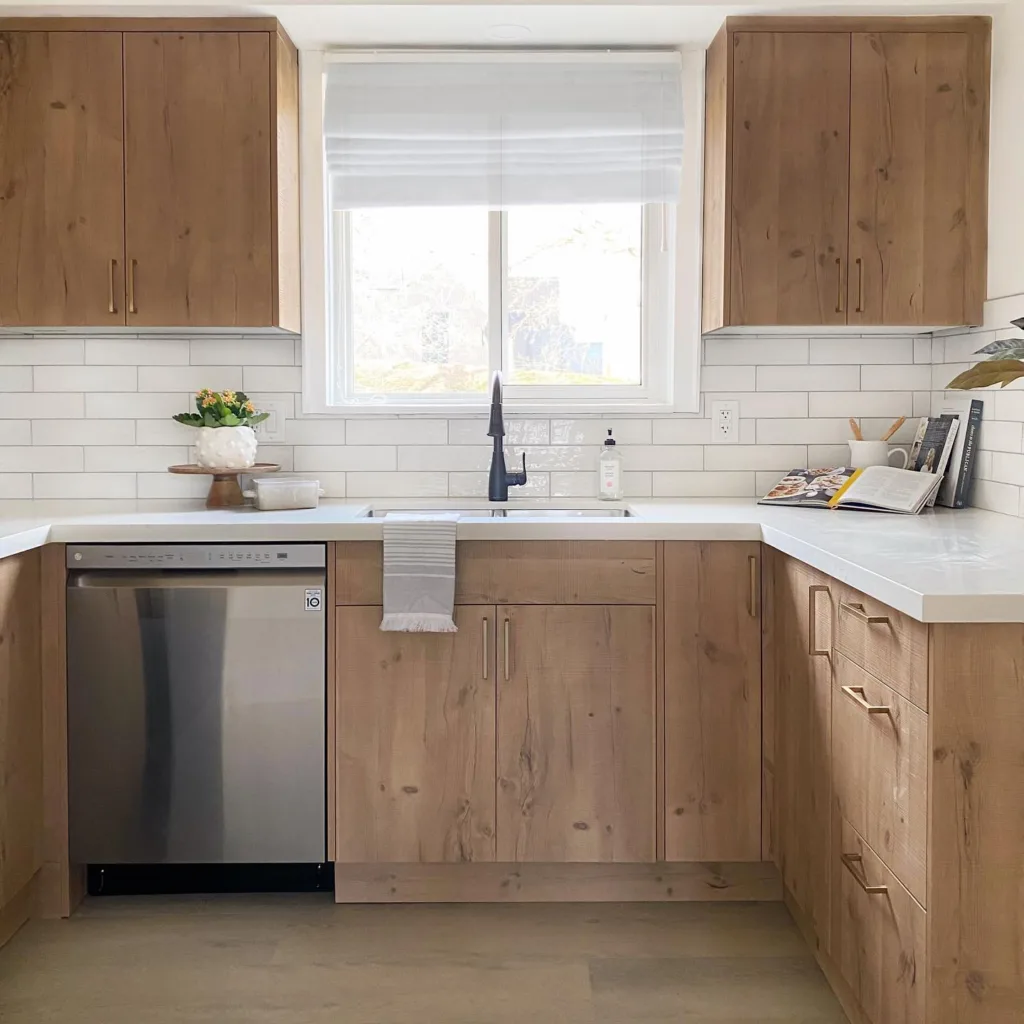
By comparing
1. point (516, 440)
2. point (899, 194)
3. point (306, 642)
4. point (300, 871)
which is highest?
point (899, 194)

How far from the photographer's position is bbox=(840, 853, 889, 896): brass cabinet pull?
1.83 metres

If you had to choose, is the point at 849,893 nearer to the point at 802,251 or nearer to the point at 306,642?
the point at 306,642

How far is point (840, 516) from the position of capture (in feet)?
8.88

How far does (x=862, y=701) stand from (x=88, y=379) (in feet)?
7.84

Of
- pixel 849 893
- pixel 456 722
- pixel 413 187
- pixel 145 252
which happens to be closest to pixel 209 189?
pixel 145 252

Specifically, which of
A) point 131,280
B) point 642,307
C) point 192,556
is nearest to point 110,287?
point 131,280

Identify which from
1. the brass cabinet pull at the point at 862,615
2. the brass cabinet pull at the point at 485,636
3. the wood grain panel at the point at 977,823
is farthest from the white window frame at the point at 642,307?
the wood grain panel at the point at 977,823

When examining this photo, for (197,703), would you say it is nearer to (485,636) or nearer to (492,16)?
(485,636)

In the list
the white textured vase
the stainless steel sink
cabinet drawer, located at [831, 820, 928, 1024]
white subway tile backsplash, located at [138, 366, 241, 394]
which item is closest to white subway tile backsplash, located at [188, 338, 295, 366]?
white subway tile backsplash, located at [138, 366, 241, 394]

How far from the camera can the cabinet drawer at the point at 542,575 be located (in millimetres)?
2604

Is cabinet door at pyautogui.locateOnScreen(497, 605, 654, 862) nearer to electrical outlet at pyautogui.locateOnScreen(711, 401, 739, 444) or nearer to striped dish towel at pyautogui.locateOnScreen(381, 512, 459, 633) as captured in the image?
striped dish towel at pyautogui.locateOnScreen(381, 512, 459, 633)

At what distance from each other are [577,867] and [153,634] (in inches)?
47.2

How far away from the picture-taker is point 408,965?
2.38 metres

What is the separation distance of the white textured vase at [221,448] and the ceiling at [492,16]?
1.10 meters
